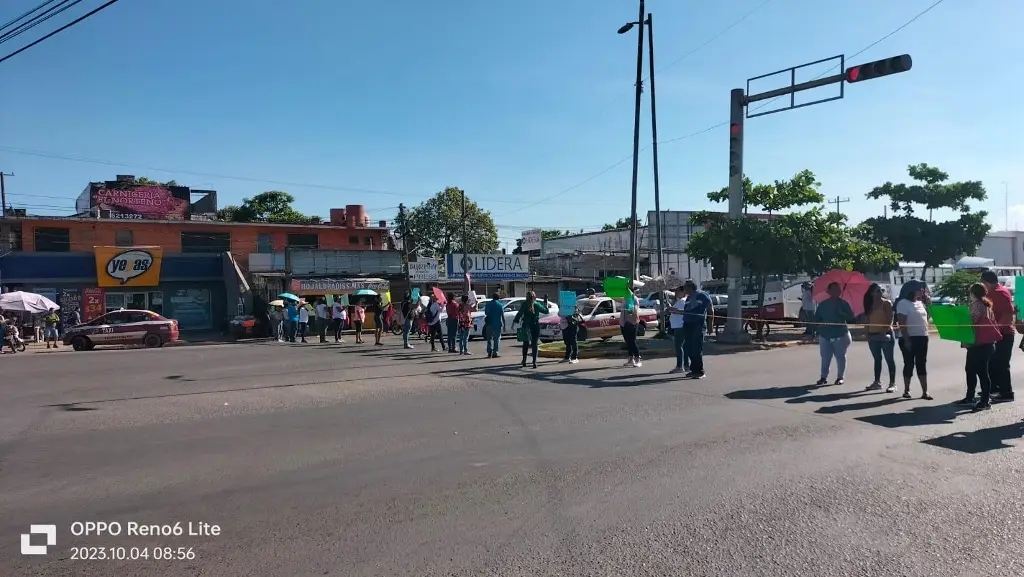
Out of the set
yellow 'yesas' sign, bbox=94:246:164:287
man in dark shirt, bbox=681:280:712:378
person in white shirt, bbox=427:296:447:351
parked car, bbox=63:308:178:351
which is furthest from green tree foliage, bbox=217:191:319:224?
man in dark shirt, bbox=681:280:712:378

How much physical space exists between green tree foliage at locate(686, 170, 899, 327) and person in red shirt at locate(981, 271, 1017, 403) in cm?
1059

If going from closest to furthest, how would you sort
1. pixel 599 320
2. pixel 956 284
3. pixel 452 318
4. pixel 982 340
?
1. pixel 982 340
2. pixel 452 318
3. pixel 599 320
4. pixel 956 284

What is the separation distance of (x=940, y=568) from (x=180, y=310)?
39182mm

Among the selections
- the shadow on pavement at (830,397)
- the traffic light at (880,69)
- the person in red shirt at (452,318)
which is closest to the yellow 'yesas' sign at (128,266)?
the person in red shirt at (452,318)

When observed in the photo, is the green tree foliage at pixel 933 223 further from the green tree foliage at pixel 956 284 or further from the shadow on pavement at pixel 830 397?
the shadow on pavement at pixel 830 397

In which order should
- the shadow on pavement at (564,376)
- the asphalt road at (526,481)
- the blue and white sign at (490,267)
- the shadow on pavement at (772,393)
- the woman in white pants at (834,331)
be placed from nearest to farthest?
1. the asphalt road at (526,481)
2. the shadow on pavement at (772,393)
3. the woman in white pants at (834,331)
4. the shadow on pavement at (564,376)
5. the blue and white sign at (490,267)

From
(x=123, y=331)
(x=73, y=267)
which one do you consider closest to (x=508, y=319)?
(x=123, y=331)

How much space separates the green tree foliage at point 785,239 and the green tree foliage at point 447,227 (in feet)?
94.3

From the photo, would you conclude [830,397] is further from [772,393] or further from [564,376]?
[564,376]

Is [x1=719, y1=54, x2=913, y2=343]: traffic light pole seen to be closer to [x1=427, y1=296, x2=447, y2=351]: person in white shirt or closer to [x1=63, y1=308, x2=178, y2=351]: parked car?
[x1=427, y1=296, x2=447, y2=351]: person in white shirt

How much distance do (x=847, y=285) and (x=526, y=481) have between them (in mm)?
10424

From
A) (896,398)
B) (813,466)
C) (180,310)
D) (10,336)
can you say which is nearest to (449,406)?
(813,466)

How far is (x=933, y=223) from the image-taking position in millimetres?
38375

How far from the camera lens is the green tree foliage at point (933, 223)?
3769cm
